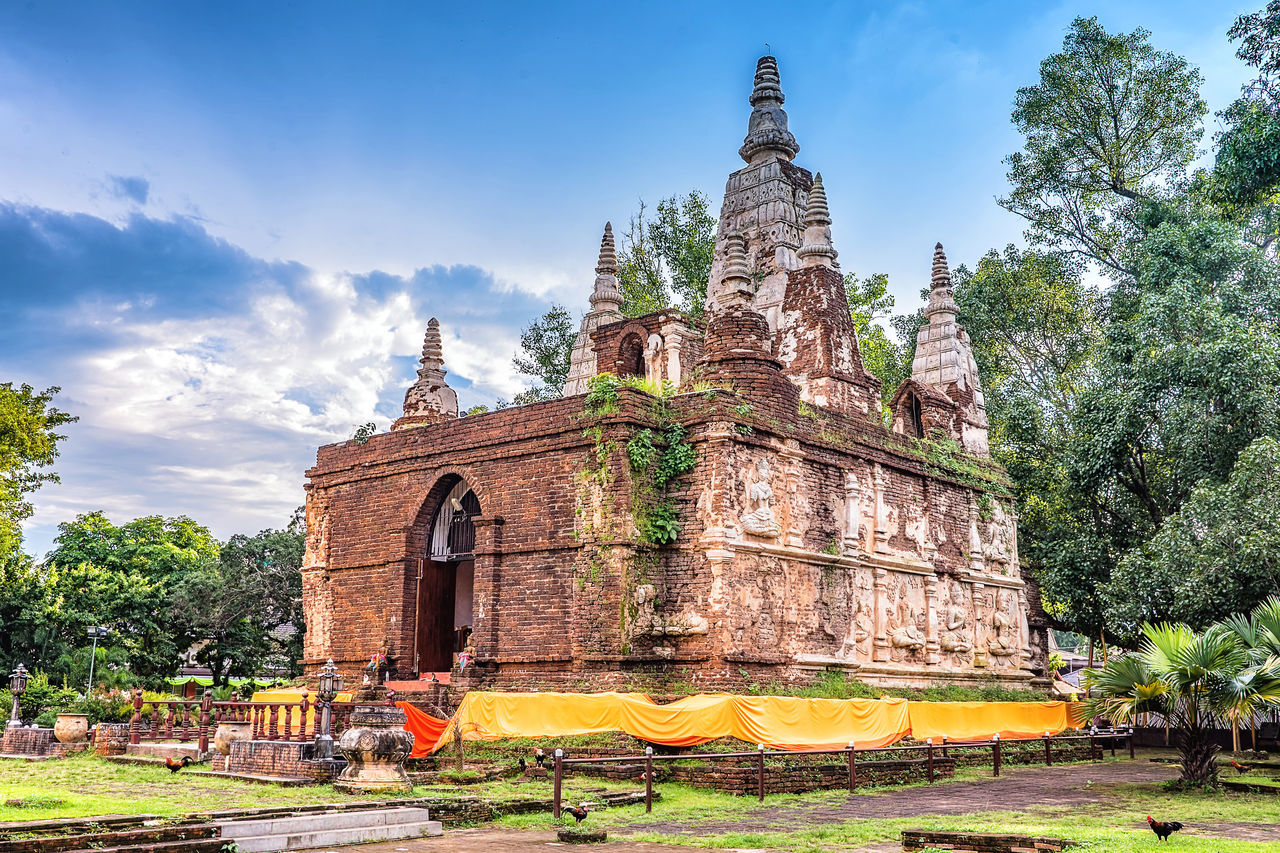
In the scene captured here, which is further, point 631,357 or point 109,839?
point 631,357

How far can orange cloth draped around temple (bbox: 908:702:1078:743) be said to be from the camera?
17.0 m

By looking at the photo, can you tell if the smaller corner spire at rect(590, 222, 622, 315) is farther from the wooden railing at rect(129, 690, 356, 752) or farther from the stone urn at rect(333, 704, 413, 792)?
the stone urn at rect(333, 704, 413, 792)

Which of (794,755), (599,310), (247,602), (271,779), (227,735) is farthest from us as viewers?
(247,602)

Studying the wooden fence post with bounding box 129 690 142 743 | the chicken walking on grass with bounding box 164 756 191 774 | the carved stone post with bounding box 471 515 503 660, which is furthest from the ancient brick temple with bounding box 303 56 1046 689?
the chicken walking on grass with bounding box 164 756 191 774

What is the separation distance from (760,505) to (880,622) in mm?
3799

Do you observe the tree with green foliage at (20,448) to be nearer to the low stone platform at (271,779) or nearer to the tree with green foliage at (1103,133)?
the low stone platform at (271,779)

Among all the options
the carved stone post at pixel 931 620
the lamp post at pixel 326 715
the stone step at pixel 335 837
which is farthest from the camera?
the carved stone post at pixel 931 620

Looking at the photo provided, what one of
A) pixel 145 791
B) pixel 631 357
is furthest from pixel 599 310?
pixel 145 791

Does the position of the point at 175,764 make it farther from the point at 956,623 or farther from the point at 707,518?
the point at 956,623

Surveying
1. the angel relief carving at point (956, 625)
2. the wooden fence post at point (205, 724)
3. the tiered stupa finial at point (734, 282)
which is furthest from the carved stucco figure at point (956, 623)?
the wooden fence post at point (205, 724)

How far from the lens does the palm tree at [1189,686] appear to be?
1418 cm

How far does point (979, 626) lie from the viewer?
22516mm

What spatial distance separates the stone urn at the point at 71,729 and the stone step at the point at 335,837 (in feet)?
32.1

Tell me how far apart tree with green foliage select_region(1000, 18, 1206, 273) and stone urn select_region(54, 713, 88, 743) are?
25910 mm
